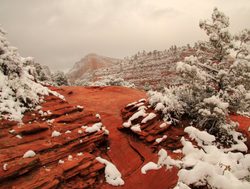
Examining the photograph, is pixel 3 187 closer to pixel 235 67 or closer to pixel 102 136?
pixel 102 136

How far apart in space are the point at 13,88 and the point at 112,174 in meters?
5.88

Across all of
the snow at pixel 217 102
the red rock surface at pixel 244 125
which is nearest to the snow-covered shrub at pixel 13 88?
the snow at pixel 217 102

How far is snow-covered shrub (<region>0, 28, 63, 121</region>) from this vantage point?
11.4m

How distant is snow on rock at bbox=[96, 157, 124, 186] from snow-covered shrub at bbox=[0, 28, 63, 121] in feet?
13.3

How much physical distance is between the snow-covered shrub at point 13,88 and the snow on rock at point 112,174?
4.06 m

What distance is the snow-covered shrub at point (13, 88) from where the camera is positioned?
448 inches

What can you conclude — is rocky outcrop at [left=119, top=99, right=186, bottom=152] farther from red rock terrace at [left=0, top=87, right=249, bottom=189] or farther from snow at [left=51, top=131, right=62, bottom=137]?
snow at [left=51, top=131, right=62, bottom=137]

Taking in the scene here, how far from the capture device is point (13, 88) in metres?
12.1

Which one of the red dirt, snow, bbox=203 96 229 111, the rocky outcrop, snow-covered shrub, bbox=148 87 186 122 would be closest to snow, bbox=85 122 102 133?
the red dirt

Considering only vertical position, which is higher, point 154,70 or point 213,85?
point 213,85

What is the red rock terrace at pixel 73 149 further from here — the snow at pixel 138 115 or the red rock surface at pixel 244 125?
the red rock surface at pixel 244 125

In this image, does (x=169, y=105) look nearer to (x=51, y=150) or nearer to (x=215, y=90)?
(x=215, y=90)

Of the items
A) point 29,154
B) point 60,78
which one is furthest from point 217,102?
point 60,78

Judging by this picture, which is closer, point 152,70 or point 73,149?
point 73,149
